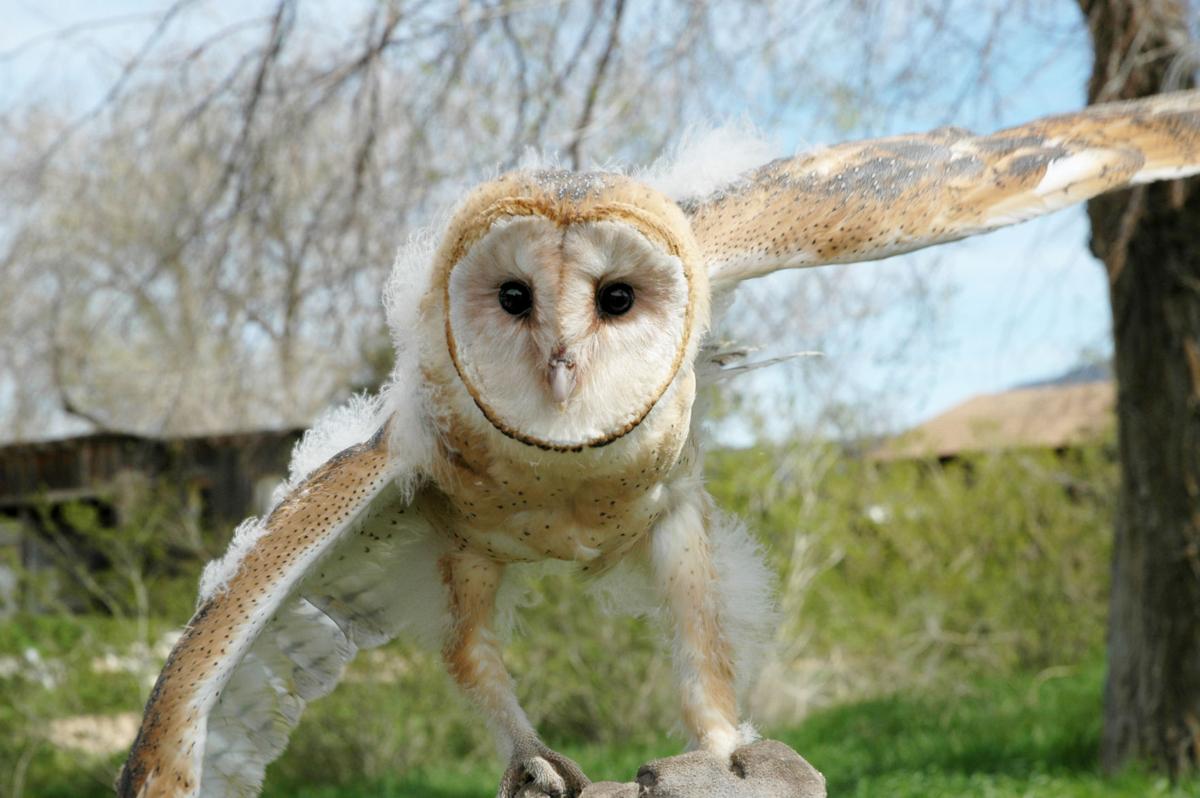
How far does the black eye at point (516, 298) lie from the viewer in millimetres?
1736

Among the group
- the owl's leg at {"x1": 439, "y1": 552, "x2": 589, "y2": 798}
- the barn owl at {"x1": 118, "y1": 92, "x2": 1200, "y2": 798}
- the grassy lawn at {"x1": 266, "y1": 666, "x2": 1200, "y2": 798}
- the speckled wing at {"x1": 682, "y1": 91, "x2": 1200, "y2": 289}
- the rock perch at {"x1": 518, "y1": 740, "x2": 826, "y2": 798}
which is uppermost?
the speckled wing at {"x1": 682, "y1": 91, "x2": 1200, "y2": 289}

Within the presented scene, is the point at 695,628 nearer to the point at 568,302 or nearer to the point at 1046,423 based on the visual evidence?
the point at 568,302

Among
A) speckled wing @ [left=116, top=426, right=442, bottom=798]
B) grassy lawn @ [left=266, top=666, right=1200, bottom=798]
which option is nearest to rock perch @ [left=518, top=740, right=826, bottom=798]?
speckled wing @ [left=116, top=426, right=442, bottom=798]

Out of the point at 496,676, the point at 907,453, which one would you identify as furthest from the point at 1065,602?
the point at 496,676

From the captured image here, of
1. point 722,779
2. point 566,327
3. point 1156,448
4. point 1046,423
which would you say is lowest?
point 722,779

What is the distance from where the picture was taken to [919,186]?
2.19 meters

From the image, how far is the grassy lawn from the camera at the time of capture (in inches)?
223

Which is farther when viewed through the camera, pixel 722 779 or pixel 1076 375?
pixel 1076 375

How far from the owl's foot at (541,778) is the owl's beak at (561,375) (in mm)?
764

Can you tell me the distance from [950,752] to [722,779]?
535 cm

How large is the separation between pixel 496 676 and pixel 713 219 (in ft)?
3.16

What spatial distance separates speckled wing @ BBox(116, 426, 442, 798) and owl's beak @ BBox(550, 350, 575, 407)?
17.6 inches

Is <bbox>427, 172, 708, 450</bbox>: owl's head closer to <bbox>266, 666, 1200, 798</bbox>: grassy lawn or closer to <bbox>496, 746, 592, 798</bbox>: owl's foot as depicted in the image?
<bbox>496, 746, 592, 798</bbox>: owl's foot

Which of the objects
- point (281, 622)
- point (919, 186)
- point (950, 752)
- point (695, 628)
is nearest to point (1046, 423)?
point (950, 752)
